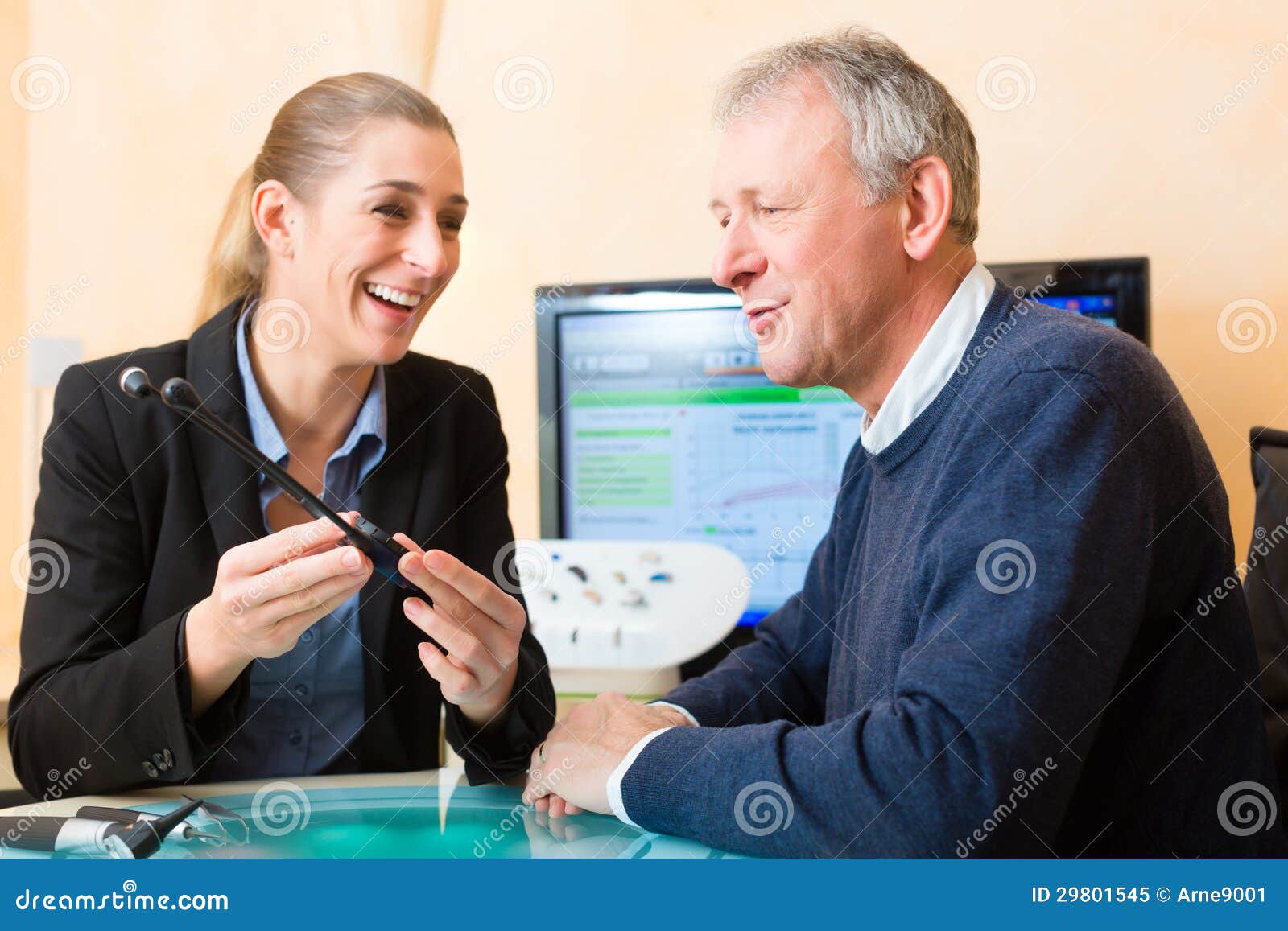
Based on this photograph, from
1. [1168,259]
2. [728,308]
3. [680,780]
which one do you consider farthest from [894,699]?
[1168,259]

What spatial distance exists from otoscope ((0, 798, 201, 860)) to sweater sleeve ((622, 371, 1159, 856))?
16.9 inches

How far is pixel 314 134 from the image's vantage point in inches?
49.6

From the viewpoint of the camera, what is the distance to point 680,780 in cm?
91

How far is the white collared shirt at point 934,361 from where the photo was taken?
3.51 ft

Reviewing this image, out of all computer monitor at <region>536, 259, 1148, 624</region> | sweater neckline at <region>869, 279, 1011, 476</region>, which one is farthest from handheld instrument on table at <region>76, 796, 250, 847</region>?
computer monitor at <region>536, 259, 1148, 624</region>

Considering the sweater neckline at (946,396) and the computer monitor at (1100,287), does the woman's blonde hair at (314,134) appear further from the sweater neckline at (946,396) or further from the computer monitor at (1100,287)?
the computer monitor at (1100,287)

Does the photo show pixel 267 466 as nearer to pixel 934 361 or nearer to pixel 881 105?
pixel 934 361

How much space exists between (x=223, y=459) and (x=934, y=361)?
786 millimetres

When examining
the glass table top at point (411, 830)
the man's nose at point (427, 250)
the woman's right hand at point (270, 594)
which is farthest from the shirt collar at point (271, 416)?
the glass table top at point (411, 830)

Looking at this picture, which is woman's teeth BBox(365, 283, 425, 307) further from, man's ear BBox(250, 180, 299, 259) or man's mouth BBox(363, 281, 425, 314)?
man's ear BBox(250, 180, 299, 259)

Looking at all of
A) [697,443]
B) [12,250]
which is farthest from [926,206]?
[12,250]

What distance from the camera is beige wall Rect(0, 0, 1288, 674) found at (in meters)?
1.94
